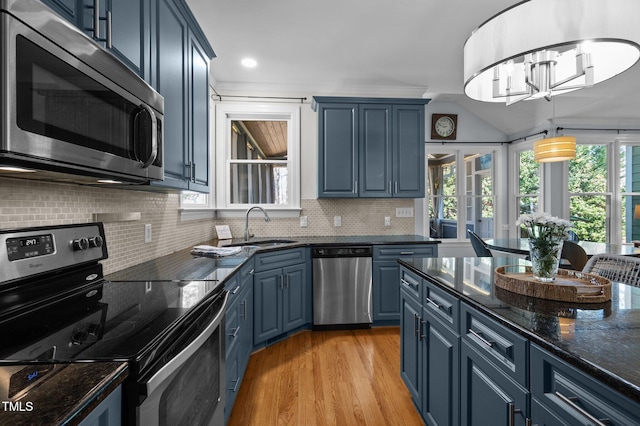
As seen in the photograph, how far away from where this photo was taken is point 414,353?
185 cm

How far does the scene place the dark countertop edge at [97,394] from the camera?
52 cm

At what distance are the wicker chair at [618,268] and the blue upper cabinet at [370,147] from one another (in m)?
1.98

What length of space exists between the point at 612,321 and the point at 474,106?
446cm

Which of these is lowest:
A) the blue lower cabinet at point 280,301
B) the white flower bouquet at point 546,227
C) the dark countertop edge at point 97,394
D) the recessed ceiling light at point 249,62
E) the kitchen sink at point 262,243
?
the blue lower cabinet at point 280,301

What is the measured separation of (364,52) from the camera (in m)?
2.99

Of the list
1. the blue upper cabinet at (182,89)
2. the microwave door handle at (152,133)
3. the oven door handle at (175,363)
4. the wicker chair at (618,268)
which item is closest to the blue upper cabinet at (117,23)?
the blue upper cabinet at (182,89)

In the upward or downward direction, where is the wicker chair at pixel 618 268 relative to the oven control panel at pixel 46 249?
downward

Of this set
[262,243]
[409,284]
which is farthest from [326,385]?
[262,243]

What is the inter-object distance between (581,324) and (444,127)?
442 centimetres

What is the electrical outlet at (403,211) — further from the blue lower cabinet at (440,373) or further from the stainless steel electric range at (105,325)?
the stainless steel electric range at (105,325)

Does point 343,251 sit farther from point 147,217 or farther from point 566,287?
point 566,287

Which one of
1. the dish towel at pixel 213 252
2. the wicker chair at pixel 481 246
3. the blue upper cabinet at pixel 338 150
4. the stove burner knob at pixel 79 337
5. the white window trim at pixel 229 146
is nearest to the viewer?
the stove burner knob at pixel 79 337

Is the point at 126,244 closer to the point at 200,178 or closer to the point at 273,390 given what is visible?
the point at 200,178

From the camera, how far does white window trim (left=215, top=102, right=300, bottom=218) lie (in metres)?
3.64
